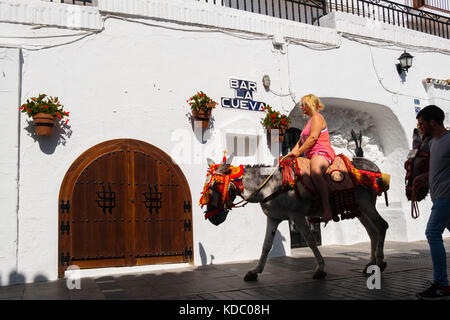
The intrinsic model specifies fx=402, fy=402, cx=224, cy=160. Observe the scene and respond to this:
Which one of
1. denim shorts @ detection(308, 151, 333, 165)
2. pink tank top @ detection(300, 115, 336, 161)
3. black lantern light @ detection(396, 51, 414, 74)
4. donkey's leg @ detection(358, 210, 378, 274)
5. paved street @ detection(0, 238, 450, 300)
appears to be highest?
black lantern light @ detection(396, 51, 414, 74)

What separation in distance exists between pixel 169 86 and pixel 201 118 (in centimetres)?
88

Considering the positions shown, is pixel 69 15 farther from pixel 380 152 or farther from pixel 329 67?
pixel 380 152

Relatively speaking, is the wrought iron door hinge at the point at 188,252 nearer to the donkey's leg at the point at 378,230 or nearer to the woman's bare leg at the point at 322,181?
the woman's bare leg at the point at 322,181

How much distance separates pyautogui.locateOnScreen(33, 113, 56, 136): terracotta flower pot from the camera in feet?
21.0

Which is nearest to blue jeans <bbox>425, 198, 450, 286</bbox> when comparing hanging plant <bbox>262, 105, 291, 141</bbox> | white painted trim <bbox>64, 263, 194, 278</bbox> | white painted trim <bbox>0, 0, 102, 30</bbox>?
white painted trim <bbox>64, 263, 194, 278</bbox>

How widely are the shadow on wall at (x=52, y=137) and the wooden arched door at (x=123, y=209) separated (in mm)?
428

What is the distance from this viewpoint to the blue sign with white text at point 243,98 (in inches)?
329

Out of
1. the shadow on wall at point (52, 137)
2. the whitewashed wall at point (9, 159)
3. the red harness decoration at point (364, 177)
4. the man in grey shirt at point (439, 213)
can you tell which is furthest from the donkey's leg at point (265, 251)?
the shadow on wall at point (52, 137)

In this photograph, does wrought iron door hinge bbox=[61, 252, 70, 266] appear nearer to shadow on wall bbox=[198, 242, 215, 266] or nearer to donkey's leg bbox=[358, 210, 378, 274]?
shadow on wall bbox=[198, 242, 215, 266]

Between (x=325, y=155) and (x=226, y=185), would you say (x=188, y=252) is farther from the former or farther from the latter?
(x=325, y=155)

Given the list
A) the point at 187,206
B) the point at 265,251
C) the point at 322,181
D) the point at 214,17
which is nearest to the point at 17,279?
the point at 187,206

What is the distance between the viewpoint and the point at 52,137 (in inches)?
265

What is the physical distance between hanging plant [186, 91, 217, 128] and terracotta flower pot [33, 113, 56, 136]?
8.35ft
